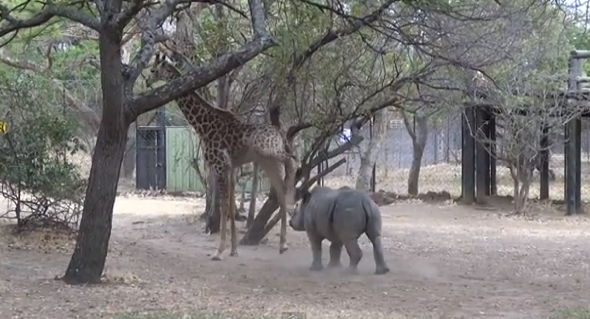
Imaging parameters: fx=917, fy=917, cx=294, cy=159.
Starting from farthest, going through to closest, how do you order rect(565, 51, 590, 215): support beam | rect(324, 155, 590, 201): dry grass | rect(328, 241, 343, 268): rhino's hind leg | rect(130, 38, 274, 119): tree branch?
rect(324, 155, 590, 201): dry grass
rect(565, 51, 590, 215): support beam
rect(328, 241, 343, 268): rhino's hind leg
rect(130, 38, 274, 119): tree branch

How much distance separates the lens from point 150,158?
25078 millimetres

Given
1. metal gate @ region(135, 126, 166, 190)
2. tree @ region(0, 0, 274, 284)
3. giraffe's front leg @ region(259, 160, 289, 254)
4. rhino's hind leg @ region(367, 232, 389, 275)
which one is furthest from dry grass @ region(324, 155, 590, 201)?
tree @ region(0, 0, 274, 284)

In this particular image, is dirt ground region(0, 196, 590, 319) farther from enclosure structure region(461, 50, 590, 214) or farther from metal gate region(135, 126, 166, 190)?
metal gate region(135, 126, 166, 190)

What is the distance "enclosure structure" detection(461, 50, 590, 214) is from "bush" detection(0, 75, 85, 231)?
9.29m

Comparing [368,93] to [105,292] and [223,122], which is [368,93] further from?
[105,292]

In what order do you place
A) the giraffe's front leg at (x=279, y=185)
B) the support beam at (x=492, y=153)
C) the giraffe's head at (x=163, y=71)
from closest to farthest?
the giraffe's head at (x=163, y=71), the giraffe's front leg at (x=279, y=185), the support beam at (x=492, y=153)

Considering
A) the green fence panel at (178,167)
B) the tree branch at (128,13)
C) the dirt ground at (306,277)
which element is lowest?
the dirt ground at (306,277)

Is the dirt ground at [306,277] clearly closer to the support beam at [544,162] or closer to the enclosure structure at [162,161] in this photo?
the support beam at [544,162]

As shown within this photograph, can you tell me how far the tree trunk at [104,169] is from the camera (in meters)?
8.54

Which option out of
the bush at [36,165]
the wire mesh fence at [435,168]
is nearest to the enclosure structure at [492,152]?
the wire mesh fence at [435,168]

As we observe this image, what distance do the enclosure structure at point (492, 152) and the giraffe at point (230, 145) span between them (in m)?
7.60

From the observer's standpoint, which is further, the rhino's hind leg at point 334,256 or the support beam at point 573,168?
the support beam at point 573,168

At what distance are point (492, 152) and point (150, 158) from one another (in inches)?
373

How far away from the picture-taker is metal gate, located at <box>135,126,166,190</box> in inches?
980
